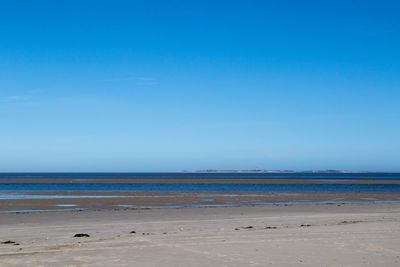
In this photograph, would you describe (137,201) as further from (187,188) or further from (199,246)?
(187,188)

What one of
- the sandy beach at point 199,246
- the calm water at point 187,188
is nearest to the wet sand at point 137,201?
the sandy beach at point 199,246

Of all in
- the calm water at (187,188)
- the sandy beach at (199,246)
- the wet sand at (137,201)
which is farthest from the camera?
the calm water at (187,188)

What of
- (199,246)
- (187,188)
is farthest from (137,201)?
(187,188)

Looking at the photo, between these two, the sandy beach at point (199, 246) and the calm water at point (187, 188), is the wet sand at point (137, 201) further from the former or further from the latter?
the calm water at point (187, 188)

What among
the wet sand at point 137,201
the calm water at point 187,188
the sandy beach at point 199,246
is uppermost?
the sandy beach at point 199,246

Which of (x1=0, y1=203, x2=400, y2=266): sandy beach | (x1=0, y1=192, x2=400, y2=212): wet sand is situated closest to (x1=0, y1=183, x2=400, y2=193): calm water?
(x1=0, y1=192, x2=400, y2=212): wet sand

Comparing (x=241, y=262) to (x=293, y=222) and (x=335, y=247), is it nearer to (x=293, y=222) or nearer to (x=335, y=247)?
(x=335, y=247)

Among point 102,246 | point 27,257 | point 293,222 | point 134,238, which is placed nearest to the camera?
point 27,257

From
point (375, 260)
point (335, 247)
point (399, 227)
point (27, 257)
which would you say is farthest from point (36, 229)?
point (399, 227)

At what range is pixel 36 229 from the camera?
16750mm

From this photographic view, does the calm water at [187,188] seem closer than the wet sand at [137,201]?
No

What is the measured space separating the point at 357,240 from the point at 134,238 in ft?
22.7

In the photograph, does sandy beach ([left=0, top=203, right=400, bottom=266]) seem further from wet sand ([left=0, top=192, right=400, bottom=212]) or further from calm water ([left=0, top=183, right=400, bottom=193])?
calm water ([left=0, top=183, right=400, bottom=193])

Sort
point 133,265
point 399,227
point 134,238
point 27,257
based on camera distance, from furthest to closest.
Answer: point 399,227
point 134,238
point 27,257
point 133,265
